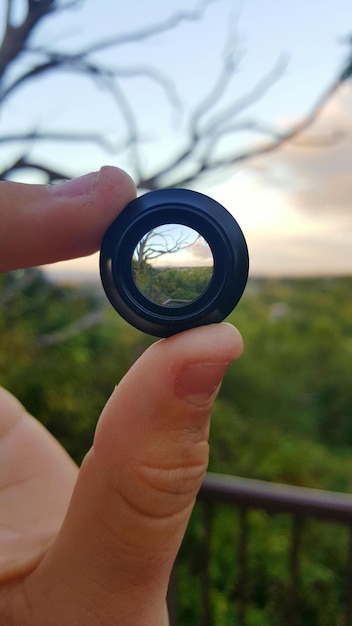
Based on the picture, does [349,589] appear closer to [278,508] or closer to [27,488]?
[278,508]

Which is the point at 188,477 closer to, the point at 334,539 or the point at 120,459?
the point at 120,459

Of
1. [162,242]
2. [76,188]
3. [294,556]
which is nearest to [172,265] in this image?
[162,242]

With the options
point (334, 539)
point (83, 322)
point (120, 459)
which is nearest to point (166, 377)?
point (120, 459)

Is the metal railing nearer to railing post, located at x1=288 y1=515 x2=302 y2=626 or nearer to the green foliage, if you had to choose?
railing post, located at x1=288 y1=515 x2=302 y2=626

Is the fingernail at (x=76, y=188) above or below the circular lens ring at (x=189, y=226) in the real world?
above

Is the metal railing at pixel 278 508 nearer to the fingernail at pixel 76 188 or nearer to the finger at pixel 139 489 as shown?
the finger at pixel 139 489

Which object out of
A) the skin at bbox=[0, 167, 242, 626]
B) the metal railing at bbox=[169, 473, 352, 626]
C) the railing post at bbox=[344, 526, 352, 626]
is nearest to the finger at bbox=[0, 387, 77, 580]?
the skin at bbox=[0, 167, 242, 626]

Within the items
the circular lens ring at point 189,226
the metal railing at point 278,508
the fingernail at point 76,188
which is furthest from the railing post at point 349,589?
the fingernail at point 76,188
